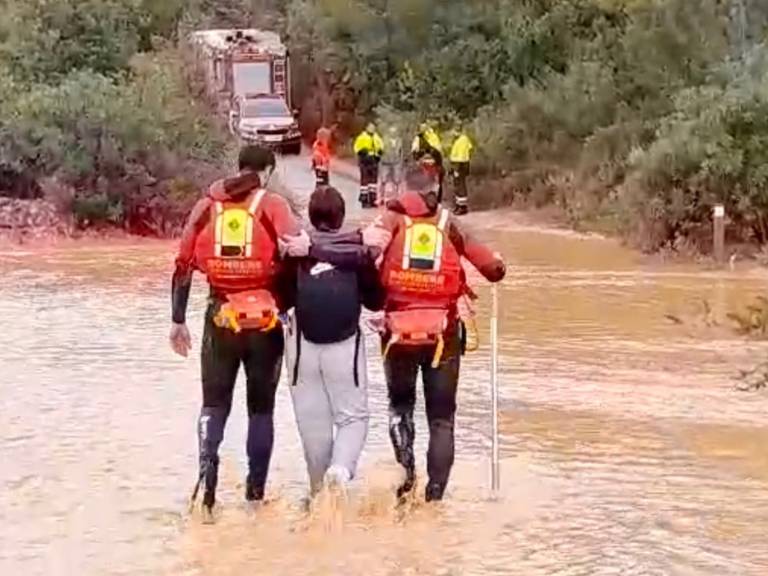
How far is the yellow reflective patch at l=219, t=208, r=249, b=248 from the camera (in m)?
9.25

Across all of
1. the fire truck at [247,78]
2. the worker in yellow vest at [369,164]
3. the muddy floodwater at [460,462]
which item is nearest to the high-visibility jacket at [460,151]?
the worker in yellow vest at [369,164]

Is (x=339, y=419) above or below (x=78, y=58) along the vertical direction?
below

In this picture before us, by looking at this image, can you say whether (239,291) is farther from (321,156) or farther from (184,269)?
(321,156)

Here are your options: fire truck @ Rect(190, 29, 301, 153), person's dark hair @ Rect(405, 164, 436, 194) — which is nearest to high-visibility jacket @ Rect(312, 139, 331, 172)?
fire truck @ Rect(190, 29, 301, 153)

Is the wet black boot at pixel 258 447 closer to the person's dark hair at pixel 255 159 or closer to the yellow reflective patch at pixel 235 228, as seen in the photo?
the yellow reflective patch at pixel 235 228

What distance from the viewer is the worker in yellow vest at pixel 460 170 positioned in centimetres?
3478

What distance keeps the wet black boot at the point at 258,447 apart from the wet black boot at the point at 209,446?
161 mm

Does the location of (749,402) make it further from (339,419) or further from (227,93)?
(227,93)

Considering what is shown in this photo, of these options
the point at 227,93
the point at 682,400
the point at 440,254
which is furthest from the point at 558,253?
the point at 227,93

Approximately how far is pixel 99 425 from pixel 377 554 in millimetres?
4098

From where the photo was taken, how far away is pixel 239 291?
928 centimetres

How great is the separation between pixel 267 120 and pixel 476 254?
41.9 m

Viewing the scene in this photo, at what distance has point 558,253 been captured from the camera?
1061 inches

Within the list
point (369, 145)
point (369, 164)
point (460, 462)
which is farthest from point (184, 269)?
point (369, 164)
